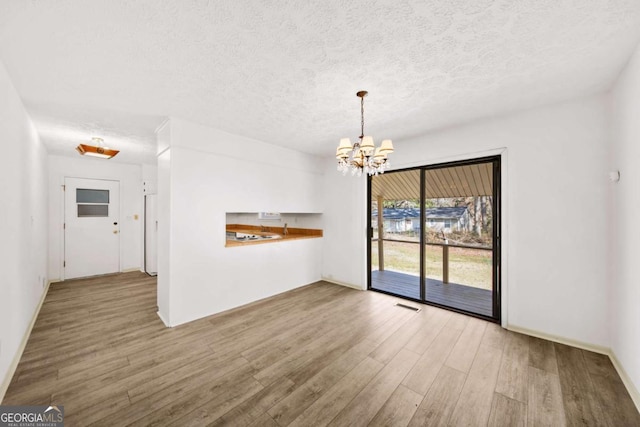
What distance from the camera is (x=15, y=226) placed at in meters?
2.35

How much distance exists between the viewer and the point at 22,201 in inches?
104

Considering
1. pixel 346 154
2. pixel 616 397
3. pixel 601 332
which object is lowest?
pixel 616 397

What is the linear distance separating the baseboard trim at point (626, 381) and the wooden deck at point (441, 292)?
111 cm

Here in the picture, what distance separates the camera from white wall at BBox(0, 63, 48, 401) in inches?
77.4

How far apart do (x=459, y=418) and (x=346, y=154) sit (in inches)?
94.6

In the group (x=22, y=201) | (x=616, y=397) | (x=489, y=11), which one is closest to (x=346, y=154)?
(x=489, y=11)

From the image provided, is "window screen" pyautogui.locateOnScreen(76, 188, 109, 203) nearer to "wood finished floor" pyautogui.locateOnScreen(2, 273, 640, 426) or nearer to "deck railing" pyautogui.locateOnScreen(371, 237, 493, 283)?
"wood finished floor" pyautogui.locateOnScreen(2, 273, 640, 426)

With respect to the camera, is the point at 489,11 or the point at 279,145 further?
the point at 279,145

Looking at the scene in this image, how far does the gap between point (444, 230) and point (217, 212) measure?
3.61 metres

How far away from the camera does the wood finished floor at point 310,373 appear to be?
1.73 metres

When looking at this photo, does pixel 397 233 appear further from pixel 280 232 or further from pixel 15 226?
pixel 15 226

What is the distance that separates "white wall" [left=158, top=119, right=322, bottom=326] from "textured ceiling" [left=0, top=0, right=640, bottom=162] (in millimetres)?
552

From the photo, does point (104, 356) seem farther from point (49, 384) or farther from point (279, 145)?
point (279, 145)

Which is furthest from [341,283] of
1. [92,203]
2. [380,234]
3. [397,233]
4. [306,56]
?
[92,203]
